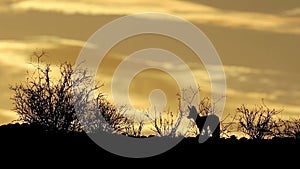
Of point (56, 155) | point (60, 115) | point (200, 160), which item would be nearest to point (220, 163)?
point (200, 160)

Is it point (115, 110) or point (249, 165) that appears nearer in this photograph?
point (249, 165)

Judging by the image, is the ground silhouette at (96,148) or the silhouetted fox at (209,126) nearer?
the ground silhouette at (96,148)

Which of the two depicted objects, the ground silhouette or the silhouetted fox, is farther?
the silhouetted fox

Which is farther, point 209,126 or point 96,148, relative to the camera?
point 209,126

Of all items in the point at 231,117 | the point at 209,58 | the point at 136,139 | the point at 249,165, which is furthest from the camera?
the point at 231,117

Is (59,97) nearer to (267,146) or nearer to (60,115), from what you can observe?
(60,115)

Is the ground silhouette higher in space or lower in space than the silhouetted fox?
lower

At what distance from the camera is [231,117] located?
64.8m

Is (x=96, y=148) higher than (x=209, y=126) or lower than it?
lower

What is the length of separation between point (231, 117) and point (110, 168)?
2303cm

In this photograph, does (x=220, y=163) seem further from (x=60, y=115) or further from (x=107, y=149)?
(x=60, y=115)

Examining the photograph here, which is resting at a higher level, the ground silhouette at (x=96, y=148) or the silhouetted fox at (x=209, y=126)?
the silhouetted fox at (x=209, y=126)

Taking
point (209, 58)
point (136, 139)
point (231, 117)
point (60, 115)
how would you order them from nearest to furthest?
point (136, 139)
point (209, 58)
point (60, 115)
point (231, 117)

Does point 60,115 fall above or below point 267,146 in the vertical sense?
above
